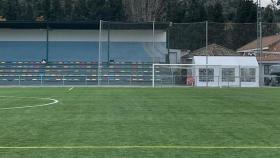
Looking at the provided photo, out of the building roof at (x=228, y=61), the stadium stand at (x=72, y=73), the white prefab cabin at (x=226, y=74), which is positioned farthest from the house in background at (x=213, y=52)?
the white prefab cabin at (x=226, y=74)

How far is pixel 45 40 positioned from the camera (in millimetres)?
58094

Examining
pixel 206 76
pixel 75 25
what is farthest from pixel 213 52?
pixel 75 25

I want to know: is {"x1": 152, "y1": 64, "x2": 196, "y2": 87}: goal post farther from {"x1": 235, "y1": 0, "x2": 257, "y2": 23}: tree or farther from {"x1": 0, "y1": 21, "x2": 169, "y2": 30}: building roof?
{"x1": 235, "y1": 0, "x2": 257, "y2": 23}: tree

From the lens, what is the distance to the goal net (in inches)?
1941

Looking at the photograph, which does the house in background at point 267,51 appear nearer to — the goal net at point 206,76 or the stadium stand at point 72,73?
the goal net at point 206,76

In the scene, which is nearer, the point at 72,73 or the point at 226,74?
the point at 226,74

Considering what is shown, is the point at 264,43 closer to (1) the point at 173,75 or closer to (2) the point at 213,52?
(2) the point at 213,52

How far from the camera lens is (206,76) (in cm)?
4906

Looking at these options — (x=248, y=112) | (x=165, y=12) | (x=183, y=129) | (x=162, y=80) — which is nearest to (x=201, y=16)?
(x=165, y=12)

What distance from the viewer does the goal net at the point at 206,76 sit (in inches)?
1941

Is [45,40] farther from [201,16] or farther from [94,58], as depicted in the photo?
[201,16]

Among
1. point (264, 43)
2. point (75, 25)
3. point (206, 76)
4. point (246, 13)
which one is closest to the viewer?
point (206, 76)

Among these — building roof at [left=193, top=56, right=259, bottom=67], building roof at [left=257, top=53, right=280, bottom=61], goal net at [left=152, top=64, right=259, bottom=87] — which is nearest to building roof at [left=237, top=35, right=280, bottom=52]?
building roof at [left=257, top=53, right=280, bottom=61]

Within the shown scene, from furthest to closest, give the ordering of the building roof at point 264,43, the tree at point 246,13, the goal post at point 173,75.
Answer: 1. the tree at point 246,13
2. the building roof at point 264,43
3. the goal post at point 173,75
